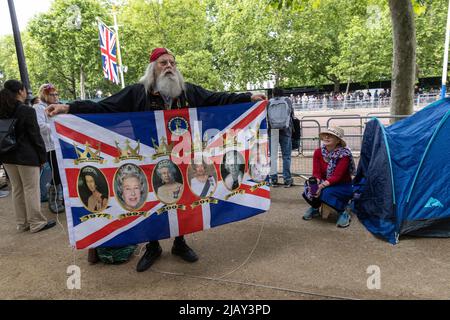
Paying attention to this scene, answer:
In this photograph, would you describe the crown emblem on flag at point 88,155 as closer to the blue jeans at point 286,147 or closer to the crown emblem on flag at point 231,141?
the crown emblem on flag at point 231,141

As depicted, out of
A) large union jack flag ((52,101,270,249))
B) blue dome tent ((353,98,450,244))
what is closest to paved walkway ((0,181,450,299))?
blue dome tent ((353,98,450,244))

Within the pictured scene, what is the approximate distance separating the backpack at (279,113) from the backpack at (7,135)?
422cm

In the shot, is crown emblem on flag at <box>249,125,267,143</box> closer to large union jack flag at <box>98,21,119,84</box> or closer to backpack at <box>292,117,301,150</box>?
backpack at <box>292,117,301,150</box>

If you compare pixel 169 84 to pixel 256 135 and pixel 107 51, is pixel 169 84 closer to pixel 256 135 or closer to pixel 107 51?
pixel 256 135

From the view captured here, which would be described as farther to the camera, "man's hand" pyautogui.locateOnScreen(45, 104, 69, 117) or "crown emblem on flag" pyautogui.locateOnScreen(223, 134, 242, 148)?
"crown emblem on flag" pyautogui.locateOnScreen(223, 134, 242, 148)

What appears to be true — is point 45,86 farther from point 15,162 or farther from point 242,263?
point 242,263

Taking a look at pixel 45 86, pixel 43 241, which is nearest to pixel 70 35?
pixel 45 86

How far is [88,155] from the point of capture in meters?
3.23

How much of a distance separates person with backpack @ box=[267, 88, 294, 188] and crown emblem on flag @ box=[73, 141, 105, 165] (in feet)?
12.5

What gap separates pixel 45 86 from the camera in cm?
532

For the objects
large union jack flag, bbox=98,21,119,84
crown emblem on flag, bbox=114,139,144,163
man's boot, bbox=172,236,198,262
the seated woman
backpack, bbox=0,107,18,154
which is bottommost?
man's boot, bbox=172,236,198,262

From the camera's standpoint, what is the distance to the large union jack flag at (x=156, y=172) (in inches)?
126

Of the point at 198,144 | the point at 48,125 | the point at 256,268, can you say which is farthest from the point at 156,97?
the point at 48,125

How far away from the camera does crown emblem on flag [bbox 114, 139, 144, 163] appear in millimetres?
3334
